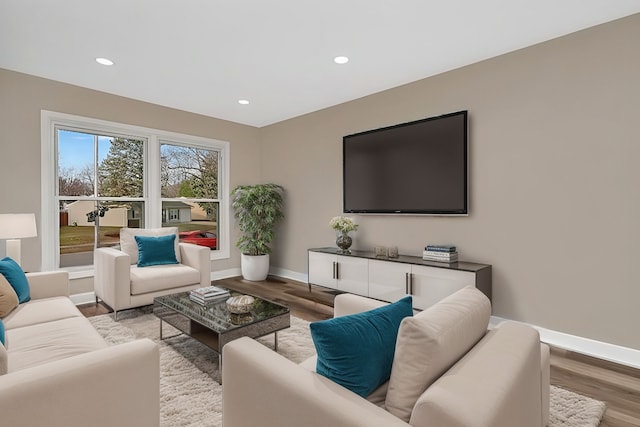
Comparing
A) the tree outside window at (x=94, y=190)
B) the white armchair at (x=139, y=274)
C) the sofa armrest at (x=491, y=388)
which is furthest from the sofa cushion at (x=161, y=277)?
the sofa armrest at (x=491, y=388)

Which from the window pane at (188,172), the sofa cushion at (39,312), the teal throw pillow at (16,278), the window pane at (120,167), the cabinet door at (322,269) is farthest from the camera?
the window pane at (188,172)

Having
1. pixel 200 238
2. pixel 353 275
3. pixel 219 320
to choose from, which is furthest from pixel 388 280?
pixel 200 238

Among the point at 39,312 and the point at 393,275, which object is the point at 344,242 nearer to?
the point at 393,275

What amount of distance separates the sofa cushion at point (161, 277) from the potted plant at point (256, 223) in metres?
1.31

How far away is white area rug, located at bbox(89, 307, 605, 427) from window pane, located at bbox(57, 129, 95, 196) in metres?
1.71

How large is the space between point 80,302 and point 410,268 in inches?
149

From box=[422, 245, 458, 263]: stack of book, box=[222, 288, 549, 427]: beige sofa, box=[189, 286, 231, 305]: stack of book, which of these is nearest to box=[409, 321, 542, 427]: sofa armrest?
box=[222, 288, 549, 427]: beige sofa

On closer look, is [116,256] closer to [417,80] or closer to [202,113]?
[202,113]

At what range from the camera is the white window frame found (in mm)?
3689

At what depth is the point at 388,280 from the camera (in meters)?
3.55

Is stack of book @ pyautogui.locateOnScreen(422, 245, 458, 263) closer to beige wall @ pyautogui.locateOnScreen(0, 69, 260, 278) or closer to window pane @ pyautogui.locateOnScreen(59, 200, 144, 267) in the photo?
window pane @ pyautogui.locateOnScreen(59, 200, 144, 267)

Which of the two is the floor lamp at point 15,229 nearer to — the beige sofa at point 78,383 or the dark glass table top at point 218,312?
the dark glass table top at point 218,312

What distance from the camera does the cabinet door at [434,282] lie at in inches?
118

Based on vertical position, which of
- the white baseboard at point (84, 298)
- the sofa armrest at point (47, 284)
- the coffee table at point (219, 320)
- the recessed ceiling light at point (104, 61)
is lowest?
the white baseboard at point (84, 298)
